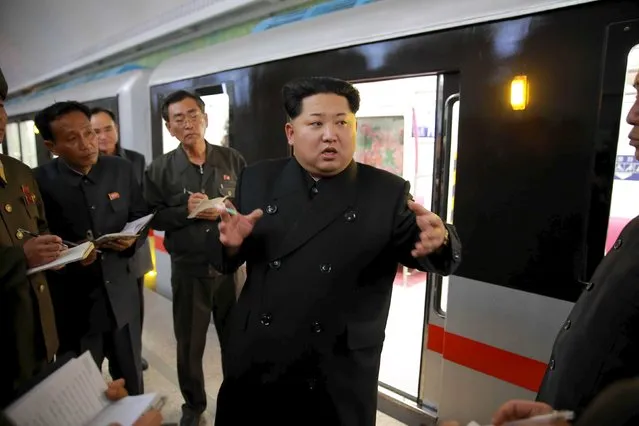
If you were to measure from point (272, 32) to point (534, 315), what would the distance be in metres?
2.61

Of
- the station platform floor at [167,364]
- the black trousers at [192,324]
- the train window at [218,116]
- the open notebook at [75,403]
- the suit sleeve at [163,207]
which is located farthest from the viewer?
the train window at [218,116]

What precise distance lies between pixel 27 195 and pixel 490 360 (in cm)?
233

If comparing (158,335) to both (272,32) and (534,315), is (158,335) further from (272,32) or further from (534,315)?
(534,315)

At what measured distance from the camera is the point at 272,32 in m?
3.21

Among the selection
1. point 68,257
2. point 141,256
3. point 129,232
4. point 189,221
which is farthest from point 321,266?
point 141,256

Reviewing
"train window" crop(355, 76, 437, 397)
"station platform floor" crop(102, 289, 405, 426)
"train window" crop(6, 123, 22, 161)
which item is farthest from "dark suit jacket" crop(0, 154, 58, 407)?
"train window" crop(6, 123, 22, 161)

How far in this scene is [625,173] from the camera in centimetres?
169

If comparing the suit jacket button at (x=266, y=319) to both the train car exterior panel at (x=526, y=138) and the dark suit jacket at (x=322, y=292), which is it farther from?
the train car exterior panel at (x=526, y=138)

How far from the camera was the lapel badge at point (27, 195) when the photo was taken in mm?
1882

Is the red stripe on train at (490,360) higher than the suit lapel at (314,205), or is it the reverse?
the suit lapel at (314,205)

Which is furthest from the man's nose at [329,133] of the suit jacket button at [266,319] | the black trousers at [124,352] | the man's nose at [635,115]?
the black trousers at [124,352]

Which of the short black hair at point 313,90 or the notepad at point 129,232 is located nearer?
the short black hair at point 313,90

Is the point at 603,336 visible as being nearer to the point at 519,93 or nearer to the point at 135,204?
the point at 519,93

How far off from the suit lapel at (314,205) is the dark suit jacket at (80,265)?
126cm
